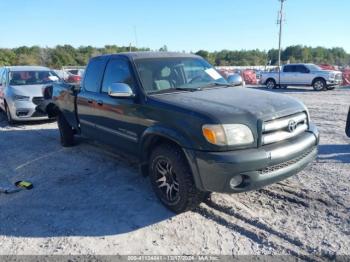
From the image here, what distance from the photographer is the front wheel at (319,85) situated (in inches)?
823

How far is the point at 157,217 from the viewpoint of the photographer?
404 cm

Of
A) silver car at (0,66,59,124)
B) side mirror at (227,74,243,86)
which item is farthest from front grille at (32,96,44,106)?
side mirror at (227,74,243,86)

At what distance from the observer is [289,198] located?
4.34 m

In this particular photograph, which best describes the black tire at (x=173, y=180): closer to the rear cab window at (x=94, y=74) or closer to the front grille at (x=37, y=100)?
the rear cab window at (x=94, y=74)

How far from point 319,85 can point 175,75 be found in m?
18.7

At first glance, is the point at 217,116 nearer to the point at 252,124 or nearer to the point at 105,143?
the point at 252,124

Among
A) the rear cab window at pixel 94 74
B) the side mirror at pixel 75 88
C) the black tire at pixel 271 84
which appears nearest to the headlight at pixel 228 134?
the rear cab window at pixel 94 74

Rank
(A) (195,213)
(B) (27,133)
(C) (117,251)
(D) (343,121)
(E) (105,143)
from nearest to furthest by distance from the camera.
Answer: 1. (C) (117,251)
2. (A) (195,213)
3. (E) (105,143)
4. (B) (27,133)
5. (D) (343,121)

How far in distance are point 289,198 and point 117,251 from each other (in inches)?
88.5

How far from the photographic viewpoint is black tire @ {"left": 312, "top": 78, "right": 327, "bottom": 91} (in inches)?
823

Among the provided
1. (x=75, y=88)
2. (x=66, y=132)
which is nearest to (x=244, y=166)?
(x=75, y=88)

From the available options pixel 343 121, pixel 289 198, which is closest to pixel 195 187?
pixel 289 198

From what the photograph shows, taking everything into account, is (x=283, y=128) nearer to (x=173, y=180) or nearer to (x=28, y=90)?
(x=173, y=180)

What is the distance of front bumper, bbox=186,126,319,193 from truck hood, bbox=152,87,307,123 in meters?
0.36
